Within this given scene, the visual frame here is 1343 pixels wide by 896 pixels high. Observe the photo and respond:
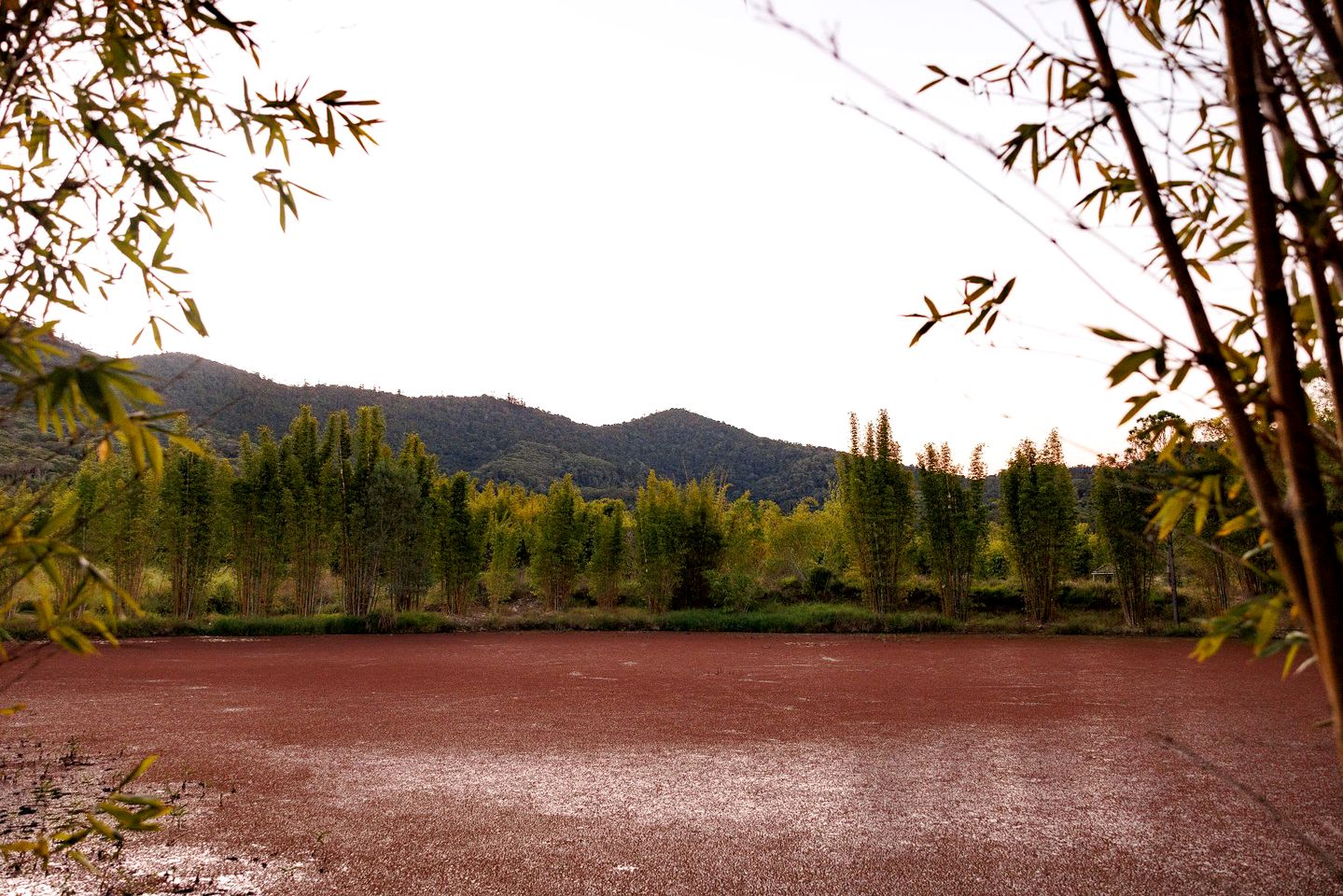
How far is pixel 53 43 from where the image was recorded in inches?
53.1

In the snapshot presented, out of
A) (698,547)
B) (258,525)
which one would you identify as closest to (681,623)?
(698,547)

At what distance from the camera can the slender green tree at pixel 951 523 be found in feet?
67.7

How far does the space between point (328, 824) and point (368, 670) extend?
759 cm

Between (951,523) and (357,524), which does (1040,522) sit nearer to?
(951,523)

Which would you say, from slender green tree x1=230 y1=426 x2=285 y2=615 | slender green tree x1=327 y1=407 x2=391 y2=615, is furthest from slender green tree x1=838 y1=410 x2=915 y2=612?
slender green tree x1=230 y1=426 x2=285 y2=615

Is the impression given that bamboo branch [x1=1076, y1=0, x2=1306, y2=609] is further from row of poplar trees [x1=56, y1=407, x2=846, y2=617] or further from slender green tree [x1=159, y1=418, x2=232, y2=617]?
slender green tree [x1=159, y1=418, x2=232, y2=617]

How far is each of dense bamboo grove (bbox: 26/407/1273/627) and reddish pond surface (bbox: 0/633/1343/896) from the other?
26.9ft

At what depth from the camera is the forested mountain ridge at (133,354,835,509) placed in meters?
52.6

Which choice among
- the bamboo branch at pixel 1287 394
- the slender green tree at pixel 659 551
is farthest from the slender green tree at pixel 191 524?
the bamboo branch at pixel 1287 394

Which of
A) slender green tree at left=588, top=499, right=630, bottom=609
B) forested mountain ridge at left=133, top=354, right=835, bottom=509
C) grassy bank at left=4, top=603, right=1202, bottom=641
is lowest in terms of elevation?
grassy bank at left=4, top=603, right=1202, bottom=641

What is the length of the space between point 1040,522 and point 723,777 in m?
17.1

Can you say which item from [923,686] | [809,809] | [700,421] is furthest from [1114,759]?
[700,421]

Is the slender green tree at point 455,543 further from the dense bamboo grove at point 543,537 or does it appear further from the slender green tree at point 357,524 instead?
the slender green tree at point 357,524

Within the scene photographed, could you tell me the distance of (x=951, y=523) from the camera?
68.1ft
